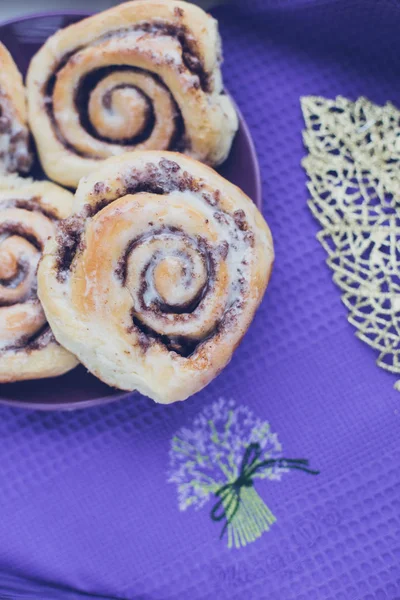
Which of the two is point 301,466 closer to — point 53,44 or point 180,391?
point 180,391

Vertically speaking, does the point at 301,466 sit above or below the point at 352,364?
below

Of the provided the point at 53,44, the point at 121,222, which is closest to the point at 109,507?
the point at 121,222

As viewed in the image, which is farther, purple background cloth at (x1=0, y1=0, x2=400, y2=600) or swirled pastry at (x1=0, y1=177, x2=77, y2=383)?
purple background cloth at (x1=0, y1=0, x2=400, y2=600)

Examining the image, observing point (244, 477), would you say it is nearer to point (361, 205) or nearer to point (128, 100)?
point (361, 205)

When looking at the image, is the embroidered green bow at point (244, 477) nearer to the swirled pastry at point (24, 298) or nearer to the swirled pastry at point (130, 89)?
the swirled pastry at point (24, 298)

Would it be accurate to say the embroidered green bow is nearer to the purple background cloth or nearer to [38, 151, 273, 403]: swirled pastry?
the purple background cloth

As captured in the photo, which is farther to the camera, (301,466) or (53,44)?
(301,466)

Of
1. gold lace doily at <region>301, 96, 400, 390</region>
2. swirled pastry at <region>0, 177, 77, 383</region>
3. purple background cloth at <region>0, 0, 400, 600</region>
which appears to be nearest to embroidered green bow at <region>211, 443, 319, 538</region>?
purple background cloth at <region>0, 0, 400, 600</region>
